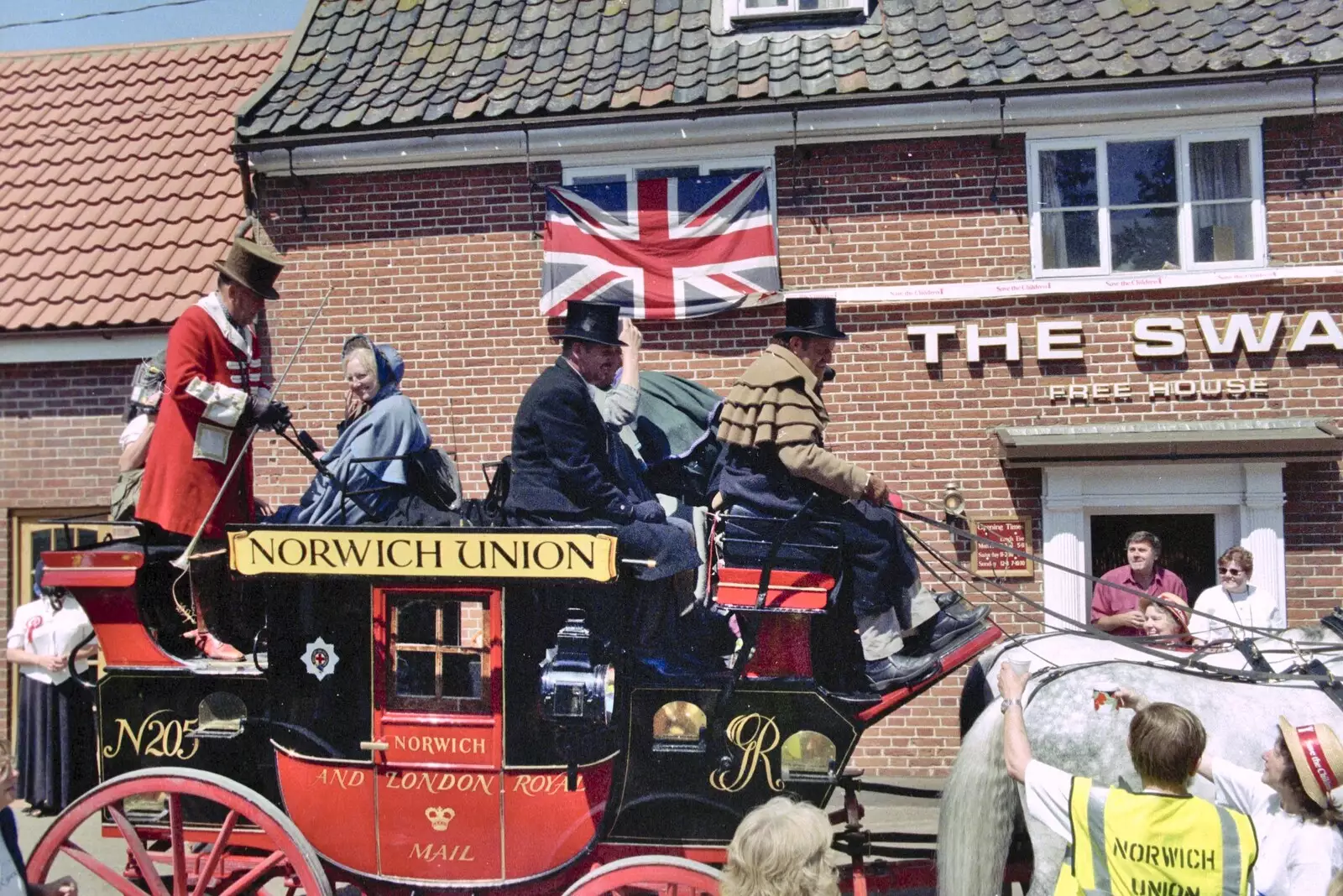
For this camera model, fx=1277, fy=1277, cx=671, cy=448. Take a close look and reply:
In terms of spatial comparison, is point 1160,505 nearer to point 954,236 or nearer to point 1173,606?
point 954,236

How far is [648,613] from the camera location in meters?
4.80

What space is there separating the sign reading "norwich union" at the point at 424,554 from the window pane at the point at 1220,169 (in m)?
6.03

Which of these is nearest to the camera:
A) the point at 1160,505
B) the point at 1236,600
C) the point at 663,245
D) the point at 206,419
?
the point at 206,419

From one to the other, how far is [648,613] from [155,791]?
1995mm

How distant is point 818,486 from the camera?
15.5 ft

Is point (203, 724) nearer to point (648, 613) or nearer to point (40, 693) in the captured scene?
point (648, 613)

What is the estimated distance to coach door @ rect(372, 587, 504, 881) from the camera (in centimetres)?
Result: 461

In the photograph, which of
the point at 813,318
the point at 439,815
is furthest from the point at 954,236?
the point at 439,815

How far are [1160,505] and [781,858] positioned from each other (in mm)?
6510

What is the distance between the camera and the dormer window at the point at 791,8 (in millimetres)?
9352

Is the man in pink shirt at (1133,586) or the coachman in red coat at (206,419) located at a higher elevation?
the coachman in red coat at (206,419)

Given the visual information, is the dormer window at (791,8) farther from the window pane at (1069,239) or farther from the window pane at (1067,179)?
the window pane at (1069,239)

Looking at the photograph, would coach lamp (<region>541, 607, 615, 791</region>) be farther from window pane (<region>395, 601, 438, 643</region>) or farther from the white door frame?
the white door frame

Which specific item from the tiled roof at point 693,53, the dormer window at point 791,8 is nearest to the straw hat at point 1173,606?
the tiled roof at point 693,53
